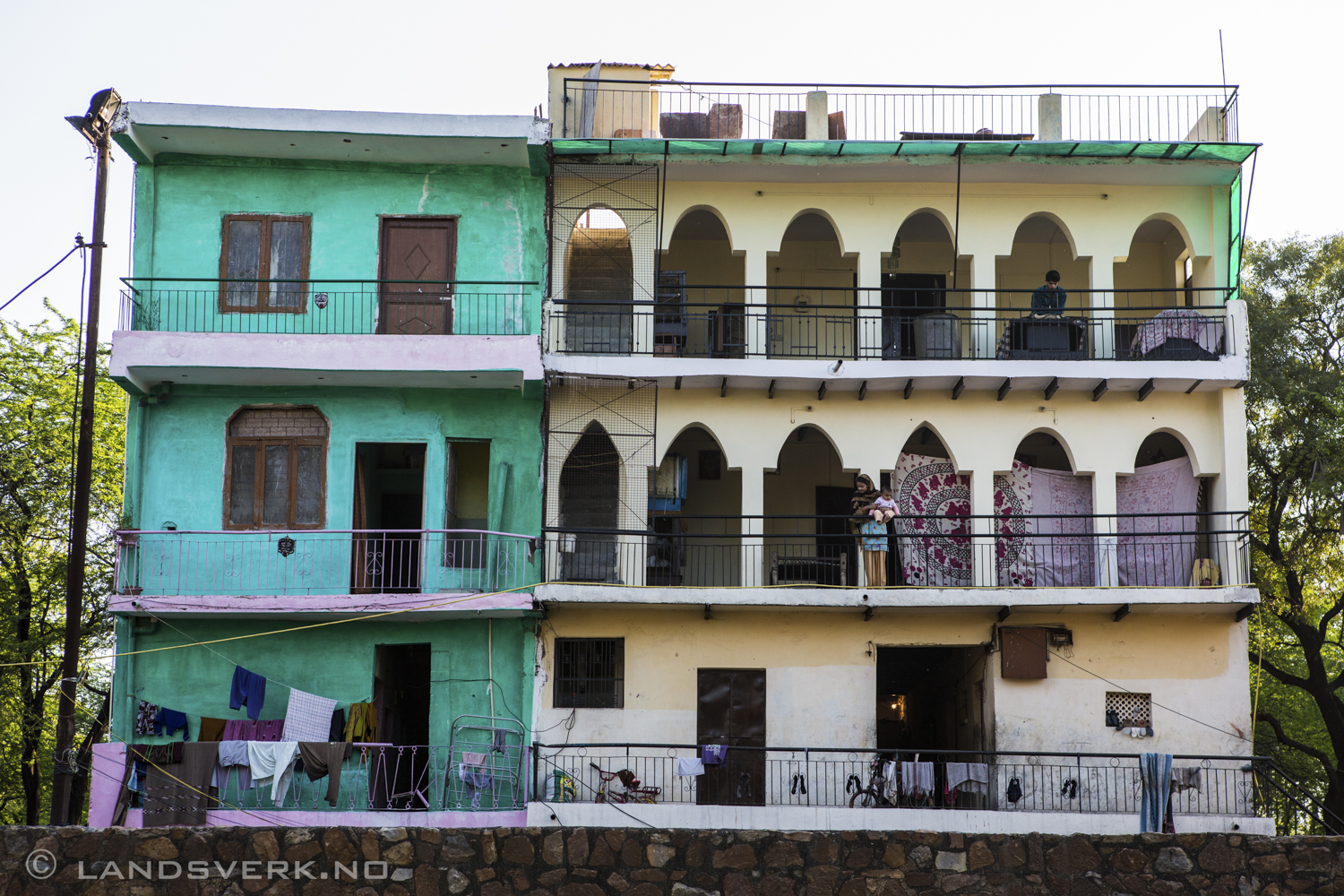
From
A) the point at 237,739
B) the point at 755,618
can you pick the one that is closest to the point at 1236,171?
the point at 755,618

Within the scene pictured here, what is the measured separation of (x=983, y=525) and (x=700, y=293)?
5.89 metres

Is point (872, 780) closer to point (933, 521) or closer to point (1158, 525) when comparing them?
point (933, 521)

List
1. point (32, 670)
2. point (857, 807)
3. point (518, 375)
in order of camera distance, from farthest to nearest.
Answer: point (32, 670), point (518, 375), point (857, 807)

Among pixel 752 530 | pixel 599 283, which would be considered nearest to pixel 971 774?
pixel 752 530

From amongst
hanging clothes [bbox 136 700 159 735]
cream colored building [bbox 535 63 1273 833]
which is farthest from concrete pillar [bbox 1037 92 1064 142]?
hanging clothes [bbox 136 700 159 735]

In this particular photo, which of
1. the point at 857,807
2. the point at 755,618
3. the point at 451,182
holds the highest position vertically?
the point at 451,182

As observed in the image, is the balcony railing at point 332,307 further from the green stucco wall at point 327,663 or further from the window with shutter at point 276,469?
the green stucco wall at point 327,663

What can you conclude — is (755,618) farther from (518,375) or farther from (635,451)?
(518,375)

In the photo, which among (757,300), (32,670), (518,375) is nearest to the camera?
(518,375)

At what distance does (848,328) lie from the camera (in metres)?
22.2

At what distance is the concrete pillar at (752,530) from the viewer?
2047 centimetres

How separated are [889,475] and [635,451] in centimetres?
394

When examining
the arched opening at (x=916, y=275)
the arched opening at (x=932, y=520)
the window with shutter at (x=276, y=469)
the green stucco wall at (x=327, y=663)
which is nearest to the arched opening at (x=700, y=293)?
the arched opening at (x=916, y=275)

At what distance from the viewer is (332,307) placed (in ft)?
68.2
